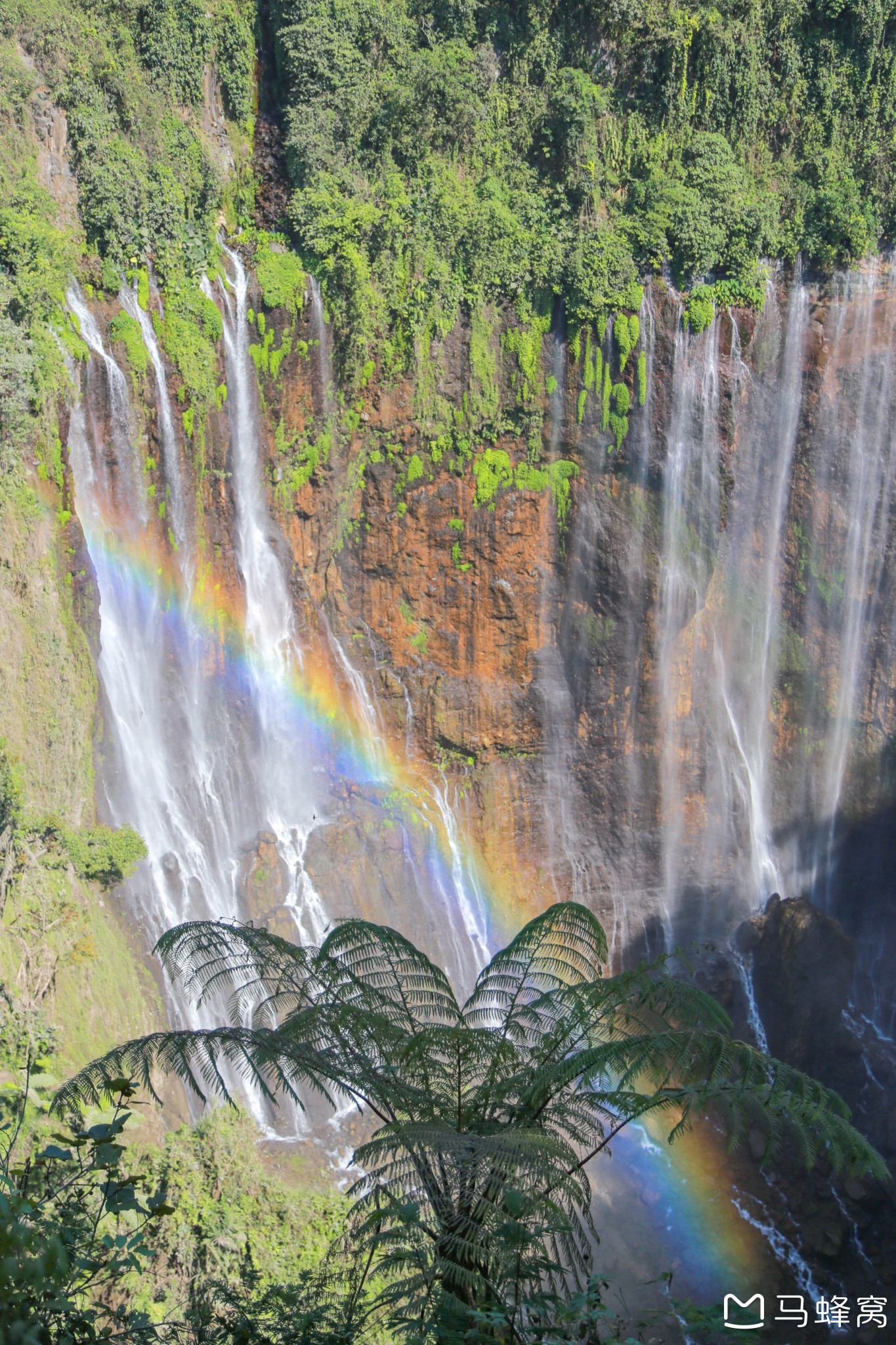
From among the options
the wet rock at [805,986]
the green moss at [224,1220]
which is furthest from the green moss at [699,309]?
the green moss at [224,1220]

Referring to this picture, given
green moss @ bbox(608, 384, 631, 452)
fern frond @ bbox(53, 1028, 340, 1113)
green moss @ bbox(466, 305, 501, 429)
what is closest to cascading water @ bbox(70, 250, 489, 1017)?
green moss @ bbox(466, 305, 501, 429)

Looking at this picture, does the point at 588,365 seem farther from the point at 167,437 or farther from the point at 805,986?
the point at 805,986

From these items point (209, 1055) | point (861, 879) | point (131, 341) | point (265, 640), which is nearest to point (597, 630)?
point (265, 640)

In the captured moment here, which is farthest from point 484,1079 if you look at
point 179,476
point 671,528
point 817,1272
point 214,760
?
point 671,528

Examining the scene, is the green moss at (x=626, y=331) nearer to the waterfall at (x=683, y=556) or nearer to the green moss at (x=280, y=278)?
the waterfall at (x=683, y=556)

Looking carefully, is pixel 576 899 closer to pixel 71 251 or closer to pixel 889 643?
pixel 889 643

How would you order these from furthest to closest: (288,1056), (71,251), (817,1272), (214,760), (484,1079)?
(214,760) < (71,251) < (817,1272) < (484,1079) < (288,1056)
